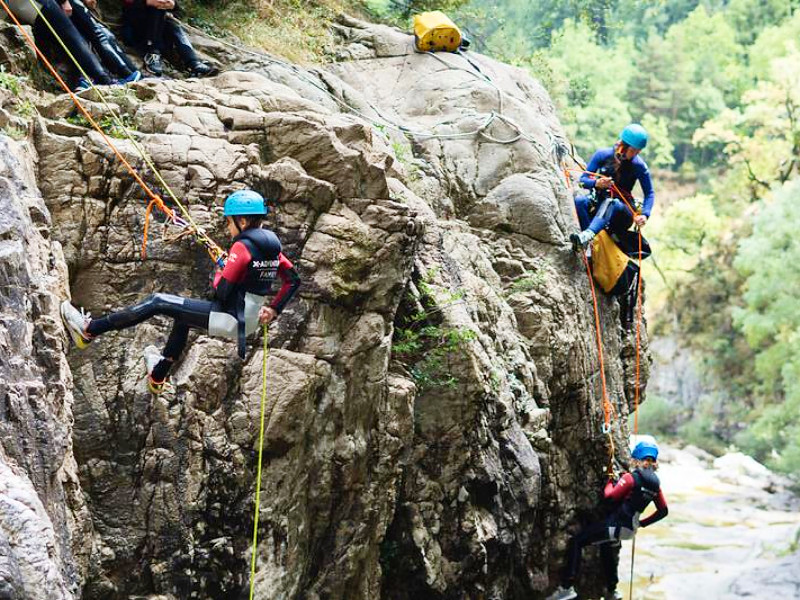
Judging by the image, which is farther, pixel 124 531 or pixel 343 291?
pixel 343 291

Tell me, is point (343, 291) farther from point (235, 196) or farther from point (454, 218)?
point (454, 218)

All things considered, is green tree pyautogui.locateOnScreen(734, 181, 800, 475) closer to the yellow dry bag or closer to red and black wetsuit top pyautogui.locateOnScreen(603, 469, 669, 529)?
the yellow dry bag

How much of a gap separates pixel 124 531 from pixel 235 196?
2414 mm

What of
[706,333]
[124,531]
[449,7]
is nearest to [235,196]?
[124,531]

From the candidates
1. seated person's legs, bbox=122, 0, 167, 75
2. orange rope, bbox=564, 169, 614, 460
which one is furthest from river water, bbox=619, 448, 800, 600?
seated person's legs, bbox=122, 0, 167, 75

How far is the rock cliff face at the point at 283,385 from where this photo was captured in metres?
6.14

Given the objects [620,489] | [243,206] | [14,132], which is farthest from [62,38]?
[620,489]

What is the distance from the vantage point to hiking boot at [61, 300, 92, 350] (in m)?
6.20

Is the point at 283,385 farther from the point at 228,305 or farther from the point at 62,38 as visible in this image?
the point at 62,38

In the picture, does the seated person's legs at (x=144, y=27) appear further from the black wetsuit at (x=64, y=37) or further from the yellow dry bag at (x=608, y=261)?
the yellow dry bag at (x=608, y=261)

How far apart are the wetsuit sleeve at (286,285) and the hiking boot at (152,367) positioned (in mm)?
866

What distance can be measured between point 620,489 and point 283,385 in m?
5.00

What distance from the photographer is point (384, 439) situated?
7.93 metres

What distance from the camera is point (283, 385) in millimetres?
7078
